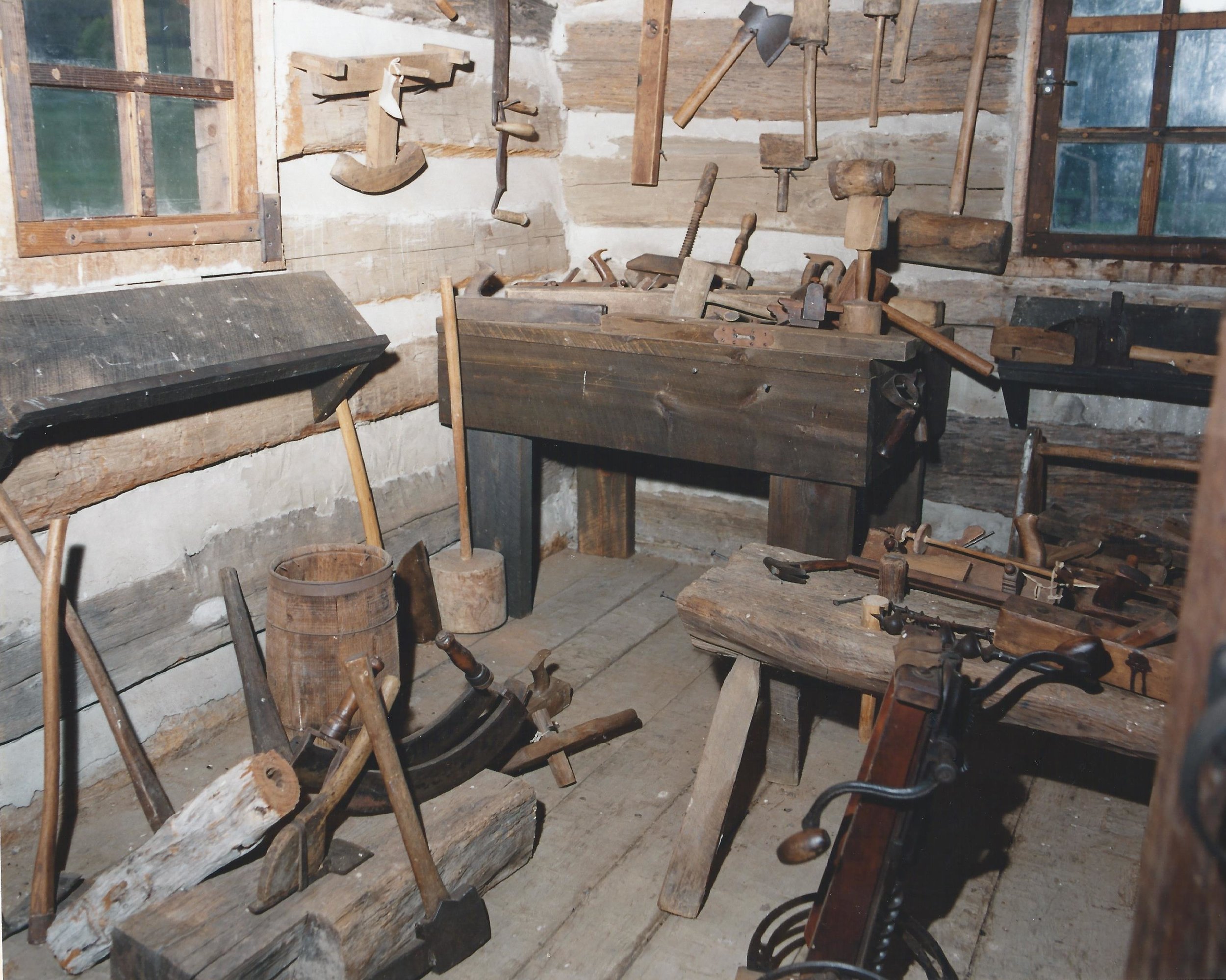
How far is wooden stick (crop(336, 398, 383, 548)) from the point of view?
3693mm

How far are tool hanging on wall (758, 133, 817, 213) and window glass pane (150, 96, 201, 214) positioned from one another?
7.08ft

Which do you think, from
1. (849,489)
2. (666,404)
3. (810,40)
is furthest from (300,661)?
(810,40)

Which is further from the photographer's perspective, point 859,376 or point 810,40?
point 810,40

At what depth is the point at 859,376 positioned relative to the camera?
3264 millimetres

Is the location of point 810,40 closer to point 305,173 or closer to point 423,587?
point 305,173

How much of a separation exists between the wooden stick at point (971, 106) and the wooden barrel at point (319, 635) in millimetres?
2247

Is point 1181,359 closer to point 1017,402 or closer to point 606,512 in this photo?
point 1017,402

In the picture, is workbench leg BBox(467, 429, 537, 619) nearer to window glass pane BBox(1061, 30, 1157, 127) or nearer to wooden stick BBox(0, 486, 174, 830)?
wooden stick BBox(0, 486, 174, 830)

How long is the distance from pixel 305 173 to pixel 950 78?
2.34m

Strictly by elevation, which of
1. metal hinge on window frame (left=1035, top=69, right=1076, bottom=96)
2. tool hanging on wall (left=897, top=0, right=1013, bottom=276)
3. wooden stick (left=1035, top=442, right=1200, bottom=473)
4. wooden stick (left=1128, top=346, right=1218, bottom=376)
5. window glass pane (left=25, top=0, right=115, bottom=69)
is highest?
metal hinge on window frame (left=1035, top=69, right=1076, bottom=96)

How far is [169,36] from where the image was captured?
10.1 feet

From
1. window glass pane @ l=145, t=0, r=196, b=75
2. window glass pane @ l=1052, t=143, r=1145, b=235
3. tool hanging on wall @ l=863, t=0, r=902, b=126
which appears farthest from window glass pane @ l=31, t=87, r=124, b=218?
window glass pane @ l=1052, t=143, r=1145, b=235

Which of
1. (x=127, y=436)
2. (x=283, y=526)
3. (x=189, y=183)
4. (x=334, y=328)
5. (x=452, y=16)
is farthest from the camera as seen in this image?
(x=452, y=16)

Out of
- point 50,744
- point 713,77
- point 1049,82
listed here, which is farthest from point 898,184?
point 50,744
